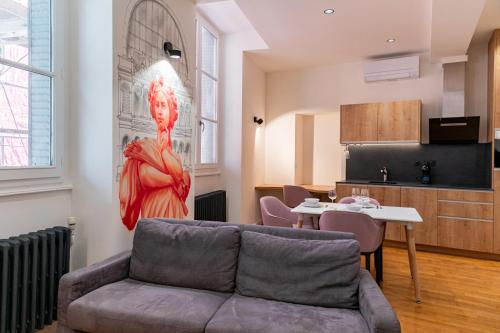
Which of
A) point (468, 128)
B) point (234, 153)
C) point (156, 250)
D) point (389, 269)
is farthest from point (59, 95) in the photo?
point (468, 128)

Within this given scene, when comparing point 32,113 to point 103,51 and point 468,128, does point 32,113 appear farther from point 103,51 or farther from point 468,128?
point 468,128

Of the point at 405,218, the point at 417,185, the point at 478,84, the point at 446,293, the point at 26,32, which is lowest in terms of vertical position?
the point at 446,293

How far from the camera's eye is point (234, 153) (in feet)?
17.0

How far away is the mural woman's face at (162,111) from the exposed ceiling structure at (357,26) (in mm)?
1374

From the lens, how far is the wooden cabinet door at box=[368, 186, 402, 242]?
4.67 m

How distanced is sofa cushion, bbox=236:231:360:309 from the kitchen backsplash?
3.77 metres

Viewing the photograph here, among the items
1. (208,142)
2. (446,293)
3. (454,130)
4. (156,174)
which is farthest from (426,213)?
(156,174)

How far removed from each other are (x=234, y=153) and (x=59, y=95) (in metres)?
2.98

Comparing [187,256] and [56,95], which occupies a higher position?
[56,95]

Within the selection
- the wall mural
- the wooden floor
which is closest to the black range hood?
the wooden floor

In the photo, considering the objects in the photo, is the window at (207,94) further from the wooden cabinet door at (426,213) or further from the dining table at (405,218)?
the wooden cabinet door at (426,213)

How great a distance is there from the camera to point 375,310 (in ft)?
5.10

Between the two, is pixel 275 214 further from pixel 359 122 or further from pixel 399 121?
pixel 399 121

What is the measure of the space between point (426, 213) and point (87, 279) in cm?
432
